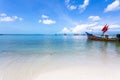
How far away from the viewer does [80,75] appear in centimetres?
432

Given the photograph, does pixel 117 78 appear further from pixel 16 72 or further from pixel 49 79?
pixel 16 72

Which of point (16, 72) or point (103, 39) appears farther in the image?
point (103, 39)

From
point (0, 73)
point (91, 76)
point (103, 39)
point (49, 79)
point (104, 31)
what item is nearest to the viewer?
point (49, 79)

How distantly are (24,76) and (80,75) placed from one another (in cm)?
186

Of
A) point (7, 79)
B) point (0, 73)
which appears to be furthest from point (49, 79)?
point (0, 73)

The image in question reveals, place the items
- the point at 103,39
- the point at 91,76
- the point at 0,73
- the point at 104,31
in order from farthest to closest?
1. the point at 104,31
2. the point at 103,39
3. the point at 0,73
4. the point at 91,76

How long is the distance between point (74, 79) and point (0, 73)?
2.68 metres

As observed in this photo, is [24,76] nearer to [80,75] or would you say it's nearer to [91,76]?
[80,75]

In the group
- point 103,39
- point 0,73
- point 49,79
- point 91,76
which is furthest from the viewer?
point 103,39

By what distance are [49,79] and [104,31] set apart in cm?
2524

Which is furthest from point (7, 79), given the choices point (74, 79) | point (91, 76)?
point (91, 76)

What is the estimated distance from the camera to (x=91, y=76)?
4.24m

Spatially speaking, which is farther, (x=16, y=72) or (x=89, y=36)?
(x=89, y=36)

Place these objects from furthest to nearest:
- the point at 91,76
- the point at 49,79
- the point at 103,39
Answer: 1. the point at 103,39
2. the point at 91,76
3. the point at 49,79
